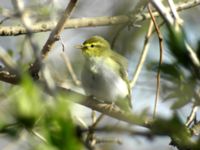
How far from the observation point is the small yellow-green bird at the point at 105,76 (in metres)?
4.91

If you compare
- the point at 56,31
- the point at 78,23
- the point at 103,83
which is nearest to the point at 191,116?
the point at 56,31

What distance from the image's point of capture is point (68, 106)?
1.11m

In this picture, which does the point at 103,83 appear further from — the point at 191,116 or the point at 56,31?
the point at 56,31

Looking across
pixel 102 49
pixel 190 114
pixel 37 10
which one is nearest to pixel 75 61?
pixel 102 49

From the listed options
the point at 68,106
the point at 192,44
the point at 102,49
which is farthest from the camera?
the point at 102,49

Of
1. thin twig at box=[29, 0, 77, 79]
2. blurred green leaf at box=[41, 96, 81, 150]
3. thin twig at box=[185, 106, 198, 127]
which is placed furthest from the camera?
thin twig at box=[185, 106, 198, 127]

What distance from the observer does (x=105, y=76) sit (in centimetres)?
501

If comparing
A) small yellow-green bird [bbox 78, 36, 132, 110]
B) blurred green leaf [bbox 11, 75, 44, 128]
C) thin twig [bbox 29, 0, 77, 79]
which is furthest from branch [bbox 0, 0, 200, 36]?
blurred green leaf [bbox 11, 75, 44, 128]

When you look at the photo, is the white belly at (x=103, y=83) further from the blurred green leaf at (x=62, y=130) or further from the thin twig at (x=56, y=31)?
the blurred green leaf at (x=62, y=130)

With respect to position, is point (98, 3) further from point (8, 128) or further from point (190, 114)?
point (8, 128)

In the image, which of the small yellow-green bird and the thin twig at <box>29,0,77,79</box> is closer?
the thin twig at <box>29,0,77,79</box>

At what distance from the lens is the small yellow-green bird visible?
4914mm

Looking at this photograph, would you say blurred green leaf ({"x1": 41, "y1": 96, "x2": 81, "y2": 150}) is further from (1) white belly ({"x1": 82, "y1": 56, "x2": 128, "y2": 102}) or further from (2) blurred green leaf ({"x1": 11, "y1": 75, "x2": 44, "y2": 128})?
(1) white belly ({"x1": 82, "y1": 56, "x2": 128, "y2": 102})

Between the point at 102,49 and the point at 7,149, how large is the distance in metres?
2.27
